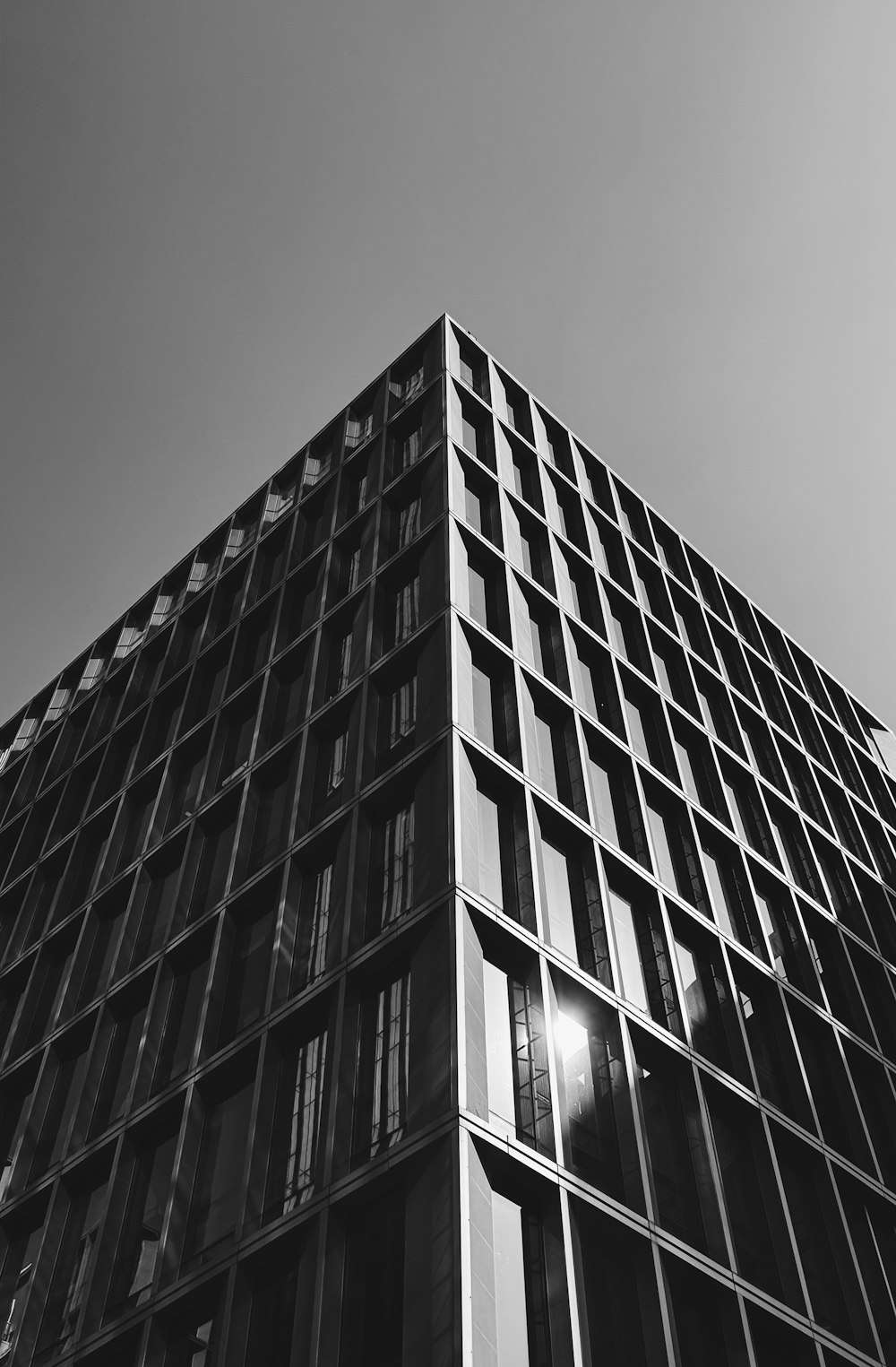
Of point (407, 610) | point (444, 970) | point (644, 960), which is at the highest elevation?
point (407, 610)

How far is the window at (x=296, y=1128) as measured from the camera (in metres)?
18.3

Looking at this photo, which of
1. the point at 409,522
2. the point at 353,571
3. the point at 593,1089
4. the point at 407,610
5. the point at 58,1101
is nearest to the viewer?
the point at 593,1089

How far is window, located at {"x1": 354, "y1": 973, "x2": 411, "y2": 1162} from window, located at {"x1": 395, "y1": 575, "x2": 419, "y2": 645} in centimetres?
917

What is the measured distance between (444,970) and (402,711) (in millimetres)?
7650

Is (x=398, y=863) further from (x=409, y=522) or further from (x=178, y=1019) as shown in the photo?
(x=409, y=522)

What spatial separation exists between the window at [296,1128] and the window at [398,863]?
2524 millimetres

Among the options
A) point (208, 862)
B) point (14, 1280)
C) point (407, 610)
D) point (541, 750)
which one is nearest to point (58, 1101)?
point (14, 1280)

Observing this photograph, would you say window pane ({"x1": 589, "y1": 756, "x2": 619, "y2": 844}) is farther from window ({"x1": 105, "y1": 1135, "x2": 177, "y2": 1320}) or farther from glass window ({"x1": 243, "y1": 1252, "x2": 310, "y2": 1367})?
glass window ({"x1": 243, "y1": 1252, "x2": 310, "y2": 1367})

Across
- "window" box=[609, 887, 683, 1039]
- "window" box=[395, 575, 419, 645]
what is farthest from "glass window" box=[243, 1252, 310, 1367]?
"window" box=[395, 575, 419, 645]

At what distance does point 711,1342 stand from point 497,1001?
19.9 feet

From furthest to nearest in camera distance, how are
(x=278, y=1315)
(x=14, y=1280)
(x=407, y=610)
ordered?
(x=407, y=610), (x=14, y=1280), (x=278, y=1315)

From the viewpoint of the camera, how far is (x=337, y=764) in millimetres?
25812

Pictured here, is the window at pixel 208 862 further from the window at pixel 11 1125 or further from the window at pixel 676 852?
the window at pixel 676 852

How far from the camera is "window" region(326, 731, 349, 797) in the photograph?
25016 mm
